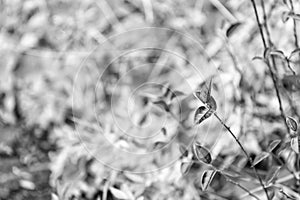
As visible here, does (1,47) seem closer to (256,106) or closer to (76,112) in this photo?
(76,112)

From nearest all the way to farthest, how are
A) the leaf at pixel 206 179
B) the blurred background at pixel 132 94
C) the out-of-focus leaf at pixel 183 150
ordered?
the leaf at pixel 206 179, the out-of-focus leaf at pixel 183 150, the blurred background at pixel 132 94

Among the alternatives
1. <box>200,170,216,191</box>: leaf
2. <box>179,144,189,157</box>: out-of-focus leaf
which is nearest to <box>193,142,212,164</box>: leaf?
<box>200,170,216,191</box>: leaf

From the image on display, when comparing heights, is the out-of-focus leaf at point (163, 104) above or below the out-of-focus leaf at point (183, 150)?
above

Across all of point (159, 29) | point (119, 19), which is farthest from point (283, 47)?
point (119, 19)

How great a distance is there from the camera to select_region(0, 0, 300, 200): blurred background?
1105 mm

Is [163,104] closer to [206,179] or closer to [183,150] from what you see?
[183,150]

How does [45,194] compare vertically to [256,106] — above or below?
below

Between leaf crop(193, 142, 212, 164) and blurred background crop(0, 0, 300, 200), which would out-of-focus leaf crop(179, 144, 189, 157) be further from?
leaf crop(193, 142, 212, 164)

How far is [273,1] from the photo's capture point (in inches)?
46.1

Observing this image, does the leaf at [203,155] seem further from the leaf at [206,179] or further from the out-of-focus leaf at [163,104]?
the out-of-focus leaf at [163,104]

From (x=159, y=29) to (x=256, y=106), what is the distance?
37 cm

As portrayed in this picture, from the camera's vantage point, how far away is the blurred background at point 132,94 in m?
1.11

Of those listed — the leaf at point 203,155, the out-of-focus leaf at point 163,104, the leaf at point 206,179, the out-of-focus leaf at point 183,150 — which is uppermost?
the out-of-focus leaf at point 163,104

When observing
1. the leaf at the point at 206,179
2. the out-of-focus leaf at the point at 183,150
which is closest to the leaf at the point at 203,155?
the leaf at the point at 206,179
